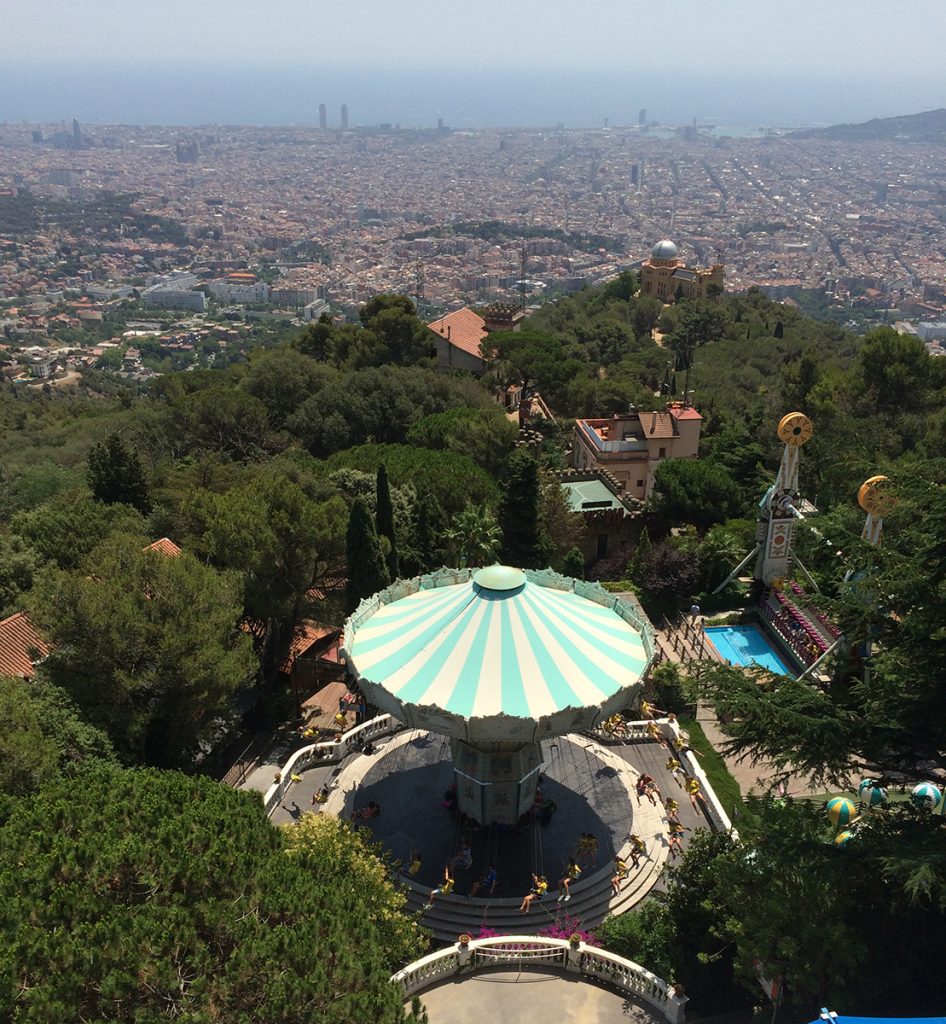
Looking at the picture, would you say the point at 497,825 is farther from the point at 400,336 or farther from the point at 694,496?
the point at 400,336

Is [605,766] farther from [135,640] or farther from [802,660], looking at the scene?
[135,640]

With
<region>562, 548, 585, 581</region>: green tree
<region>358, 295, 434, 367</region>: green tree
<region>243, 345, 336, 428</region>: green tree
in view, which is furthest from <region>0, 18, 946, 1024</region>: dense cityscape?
<region>358, 295, 434, 367</region>: green tree

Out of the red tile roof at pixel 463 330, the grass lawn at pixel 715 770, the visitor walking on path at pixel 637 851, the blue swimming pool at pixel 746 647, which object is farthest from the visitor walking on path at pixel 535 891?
the red tile roof at pixel 463 330

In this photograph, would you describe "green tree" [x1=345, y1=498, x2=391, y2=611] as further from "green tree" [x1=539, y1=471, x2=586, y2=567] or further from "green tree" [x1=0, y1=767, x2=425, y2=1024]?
"green tree" [x1=0, y1=767, x2=425, y2=1024]

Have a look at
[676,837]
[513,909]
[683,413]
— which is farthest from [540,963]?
[683,413]

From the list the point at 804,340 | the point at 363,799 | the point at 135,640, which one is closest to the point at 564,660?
the point at 363,799

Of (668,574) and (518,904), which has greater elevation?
(668,574)
